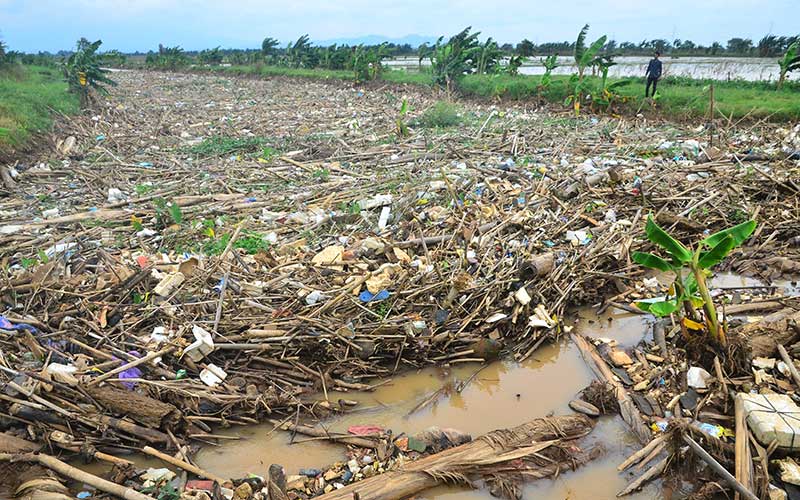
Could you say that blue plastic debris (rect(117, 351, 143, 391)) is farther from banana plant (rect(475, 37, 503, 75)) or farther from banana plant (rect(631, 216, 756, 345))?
banana plant (rect(475, 37, 503, 75))

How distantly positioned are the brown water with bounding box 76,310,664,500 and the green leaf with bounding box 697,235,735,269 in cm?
117

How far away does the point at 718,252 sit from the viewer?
341 cm

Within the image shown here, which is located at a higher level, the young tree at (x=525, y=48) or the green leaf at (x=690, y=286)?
the young tree at (x=525, y=48)

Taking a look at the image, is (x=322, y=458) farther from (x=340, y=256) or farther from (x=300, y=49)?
(x=300, y=49)

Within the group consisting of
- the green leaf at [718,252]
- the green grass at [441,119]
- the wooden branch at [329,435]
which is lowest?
the wooden branch at [329,435]

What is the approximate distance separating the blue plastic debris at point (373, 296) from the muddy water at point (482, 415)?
28.4 inches

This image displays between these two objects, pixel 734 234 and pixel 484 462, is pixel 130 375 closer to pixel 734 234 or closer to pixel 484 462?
pixel 484 462

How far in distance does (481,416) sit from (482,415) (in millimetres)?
12

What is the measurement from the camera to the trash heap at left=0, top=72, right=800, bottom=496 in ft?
12.1

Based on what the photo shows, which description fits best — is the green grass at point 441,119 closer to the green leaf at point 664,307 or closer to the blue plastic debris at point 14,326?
the green leaf at point 664,307

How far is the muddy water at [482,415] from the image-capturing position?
3061 millimetres

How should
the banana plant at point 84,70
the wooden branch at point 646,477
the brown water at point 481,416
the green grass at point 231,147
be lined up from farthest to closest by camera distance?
the banana plant at point 84,70, the green grass at point 231,147, the brown water at point 481,416, the wooden branch at point 646,477

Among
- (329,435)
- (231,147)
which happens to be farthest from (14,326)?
(231,147)

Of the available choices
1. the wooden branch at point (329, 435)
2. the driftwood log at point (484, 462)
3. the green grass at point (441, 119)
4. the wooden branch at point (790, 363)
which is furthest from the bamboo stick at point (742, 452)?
the green grass at point (441, 119)
